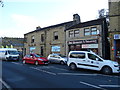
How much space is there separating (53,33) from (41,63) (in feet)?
40.3

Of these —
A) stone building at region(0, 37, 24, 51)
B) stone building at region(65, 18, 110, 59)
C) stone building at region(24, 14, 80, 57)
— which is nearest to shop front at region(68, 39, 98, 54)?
stone building at region(65, 18, 110, 59)

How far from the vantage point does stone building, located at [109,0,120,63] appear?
18094 mm

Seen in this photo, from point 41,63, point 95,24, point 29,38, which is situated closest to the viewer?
point 41,63

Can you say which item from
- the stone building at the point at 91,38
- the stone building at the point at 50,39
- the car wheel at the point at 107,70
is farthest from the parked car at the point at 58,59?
the car wheel at the point at 107,70

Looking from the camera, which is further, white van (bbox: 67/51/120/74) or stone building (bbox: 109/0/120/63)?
stone building (bbox: 109/0/120/63)

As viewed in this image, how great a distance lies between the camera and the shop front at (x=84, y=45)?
2070 centimetres

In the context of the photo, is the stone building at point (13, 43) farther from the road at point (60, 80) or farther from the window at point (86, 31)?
the road at point (60, 80)

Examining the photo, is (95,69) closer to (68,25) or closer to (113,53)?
(113,53)

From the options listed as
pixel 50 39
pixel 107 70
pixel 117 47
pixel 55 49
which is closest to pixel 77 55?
pixel 107 70

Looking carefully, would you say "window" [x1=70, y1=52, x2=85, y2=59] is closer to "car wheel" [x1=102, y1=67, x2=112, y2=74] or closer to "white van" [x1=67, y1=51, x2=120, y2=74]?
"white van" [x1=67, y1=51, x2=120, y2=74]

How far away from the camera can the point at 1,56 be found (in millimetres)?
27391

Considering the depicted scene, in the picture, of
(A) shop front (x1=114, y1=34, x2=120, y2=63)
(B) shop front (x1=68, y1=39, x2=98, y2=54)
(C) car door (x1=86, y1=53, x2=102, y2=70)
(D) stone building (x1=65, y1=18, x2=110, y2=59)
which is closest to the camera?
(C) car door (x1=86, y1=53, x2=102, y2=70)

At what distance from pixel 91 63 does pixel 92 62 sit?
0.49 feet

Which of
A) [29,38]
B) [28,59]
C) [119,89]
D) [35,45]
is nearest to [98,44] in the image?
[28,59]
